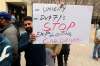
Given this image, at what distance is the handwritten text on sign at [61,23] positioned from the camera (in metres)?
5.70

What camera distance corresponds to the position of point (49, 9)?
5.70 m

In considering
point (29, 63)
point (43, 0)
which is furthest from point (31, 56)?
point (43, 0)

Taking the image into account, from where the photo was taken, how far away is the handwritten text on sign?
18.7 feet

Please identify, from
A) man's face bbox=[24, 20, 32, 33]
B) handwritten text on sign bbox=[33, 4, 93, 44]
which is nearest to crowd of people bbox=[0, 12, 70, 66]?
man's face bbox=[24, 20, 32, 33]

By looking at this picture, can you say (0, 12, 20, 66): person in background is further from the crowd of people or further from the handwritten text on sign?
the handwritten text on sign

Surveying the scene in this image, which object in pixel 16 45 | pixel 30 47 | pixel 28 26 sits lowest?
pixel 30 47

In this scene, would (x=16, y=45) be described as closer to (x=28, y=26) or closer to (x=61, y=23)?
(x=28, y=26)

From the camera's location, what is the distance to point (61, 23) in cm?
583

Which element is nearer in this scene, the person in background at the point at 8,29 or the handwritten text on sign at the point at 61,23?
the person in background at the point at 8,29

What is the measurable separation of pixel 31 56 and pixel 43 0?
24.8 m

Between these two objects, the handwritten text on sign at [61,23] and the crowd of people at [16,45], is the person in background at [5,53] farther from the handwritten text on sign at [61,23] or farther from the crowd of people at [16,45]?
the handwritten text on sign at [61,23]

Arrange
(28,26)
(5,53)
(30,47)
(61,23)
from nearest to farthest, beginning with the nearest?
(5,53), (28,26), (30,47), (61,23)

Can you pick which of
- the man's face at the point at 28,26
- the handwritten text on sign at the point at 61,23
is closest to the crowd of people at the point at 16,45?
the man's face at the point at 28,26

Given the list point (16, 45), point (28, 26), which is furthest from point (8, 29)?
point (28, 26)
